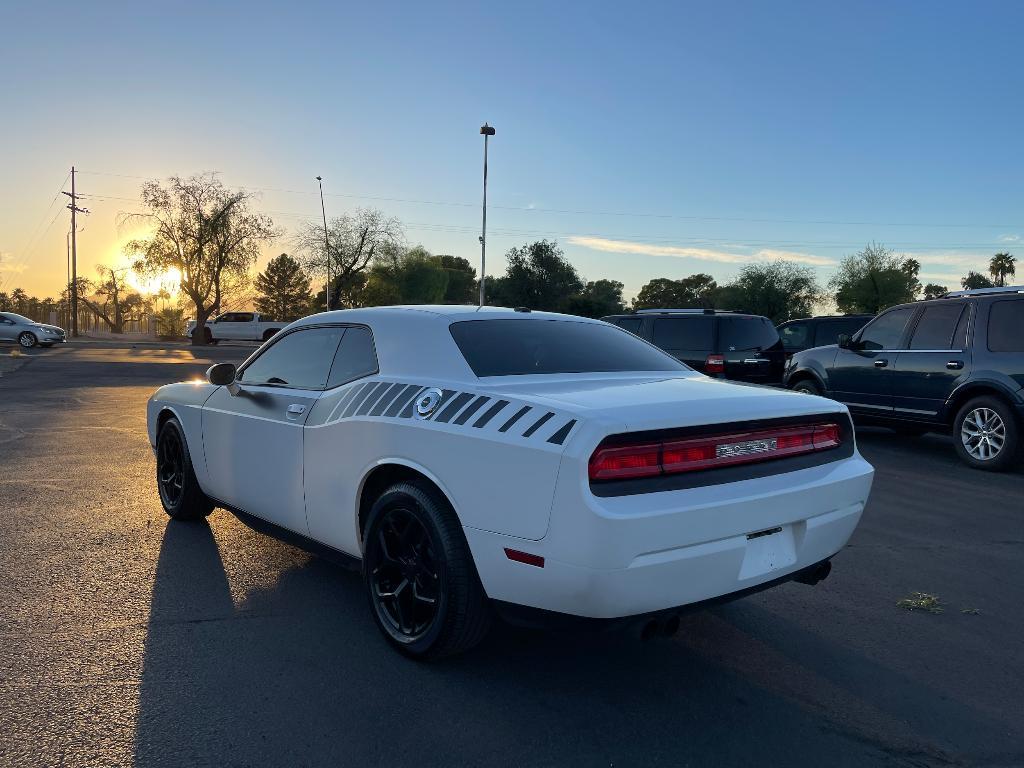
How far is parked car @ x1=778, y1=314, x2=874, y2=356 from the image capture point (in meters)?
15.5

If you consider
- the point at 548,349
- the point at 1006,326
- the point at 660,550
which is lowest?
Answer: the point at 660,550

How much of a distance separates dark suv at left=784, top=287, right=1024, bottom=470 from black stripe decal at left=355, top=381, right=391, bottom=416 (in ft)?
23.3

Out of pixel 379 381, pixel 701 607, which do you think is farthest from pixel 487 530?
pixel 379 381

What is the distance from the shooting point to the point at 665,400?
3.08 meters

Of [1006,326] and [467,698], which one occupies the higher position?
[1006,326]

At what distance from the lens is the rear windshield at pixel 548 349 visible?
362 cm

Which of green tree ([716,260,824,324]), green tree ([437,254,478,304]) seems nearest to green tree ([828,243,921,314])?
green tree ([716,260,824,324])

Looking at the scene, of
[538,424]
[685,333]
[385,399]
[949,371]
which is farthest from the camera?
[685,333]

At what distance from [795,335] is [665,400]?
13.9 m

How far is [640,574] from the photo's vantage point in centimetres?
268

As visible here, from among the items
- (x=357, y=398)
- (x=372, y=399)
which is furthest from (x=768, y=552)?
(x=357, y=398)

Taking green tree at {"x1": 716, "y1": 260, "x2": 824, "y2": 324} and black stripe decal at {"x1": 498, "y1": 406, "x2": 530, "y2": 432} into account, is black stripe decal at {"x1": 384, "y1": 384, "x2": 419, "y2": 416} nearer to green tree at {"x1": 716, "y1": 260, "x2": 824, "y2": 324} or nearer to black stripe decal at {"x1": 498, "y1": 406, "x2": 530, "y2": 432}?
black stripe decal at {"x1": 498, "y1": 406, "x2": 530, "y2": 432}

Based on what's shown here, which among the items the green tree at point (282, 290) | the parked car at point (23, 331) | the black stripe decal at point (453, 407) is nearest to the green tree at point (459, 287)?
the green tree at point (282, 290)

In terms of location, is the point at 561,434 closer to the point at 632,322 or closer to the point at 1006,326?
the point at 1006,326
